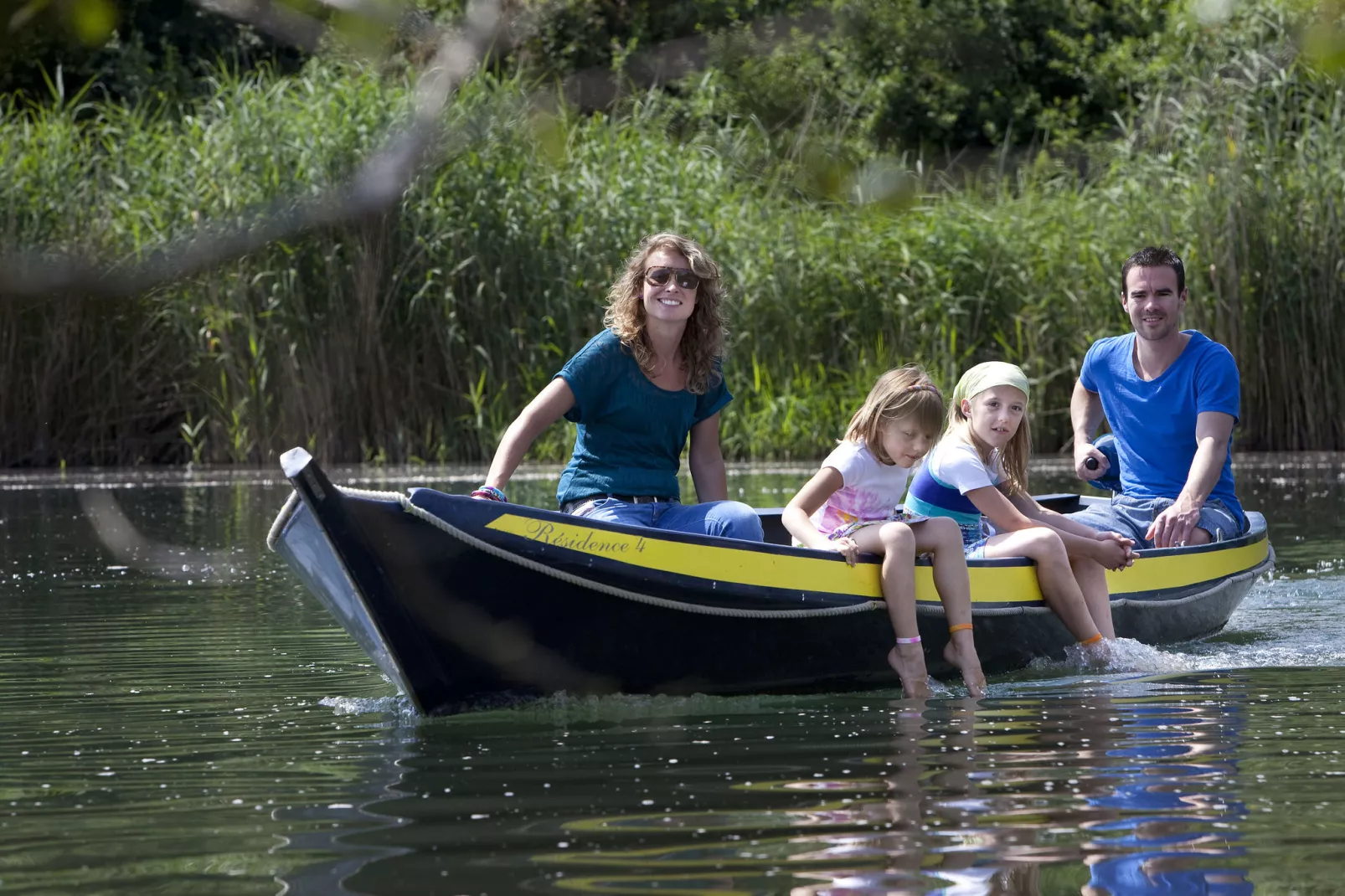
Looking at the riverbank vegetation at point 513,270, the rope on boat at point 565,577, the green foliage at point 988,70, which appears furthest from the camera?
the green foliage at point 988,70

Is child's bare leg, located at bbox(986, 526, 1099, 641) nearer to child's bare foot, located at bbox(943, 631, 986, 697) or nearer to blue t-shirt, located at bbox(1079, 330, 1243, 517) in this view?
child's bare foot, located at bbox(943, 631, 986, 697)

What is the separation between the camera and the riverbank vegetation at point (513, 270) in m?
11.6

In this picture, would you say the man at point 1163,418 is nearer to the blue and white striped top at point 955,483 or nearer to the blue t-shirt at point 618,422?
the blue and white striped top at point 955,483

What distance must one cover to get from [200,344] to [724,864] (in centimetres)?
985

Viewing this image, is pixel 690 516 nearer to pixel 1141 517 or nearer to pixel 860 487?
pixel 860 487

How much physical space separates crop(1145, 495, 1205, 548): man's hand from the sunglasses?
1.78m

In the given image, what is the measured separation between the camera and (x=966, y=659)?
4.84m

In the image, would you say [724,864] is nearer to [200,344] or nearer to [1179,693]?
[1179,693]

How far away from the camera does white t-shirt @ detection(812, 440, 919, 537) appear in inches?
191

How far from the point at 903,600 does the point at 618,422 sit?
843 millimetres

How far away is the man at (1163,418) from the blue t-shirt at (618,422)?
160 centimetres

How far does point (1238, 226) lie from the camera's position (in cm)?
1143

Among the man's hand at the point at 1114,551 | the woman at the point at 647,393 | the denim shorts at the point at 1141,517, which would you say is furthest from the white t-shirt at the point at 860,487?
the denim shorts at the point at 1141,517

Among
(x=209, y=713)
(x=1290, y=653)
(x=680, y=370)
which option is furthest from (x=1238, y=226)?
(x=209, y=713)
